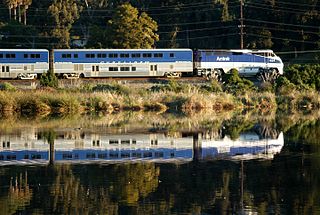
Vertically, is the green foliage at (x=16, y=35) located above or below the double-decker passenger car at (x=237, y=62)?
above

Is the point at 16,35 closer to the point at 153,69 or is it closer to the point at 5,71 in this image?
the point at 5,71

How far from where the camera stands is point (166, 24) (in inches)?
3196

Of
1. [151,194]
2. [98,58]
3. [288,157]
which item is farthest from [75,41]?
[151,194]

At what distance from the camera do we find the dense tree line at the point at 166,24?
66625mm

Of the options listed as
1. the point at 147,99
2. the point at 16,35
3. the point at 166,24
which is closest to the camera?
the point at 147,99

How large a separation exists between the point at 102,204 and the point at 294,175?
562cm

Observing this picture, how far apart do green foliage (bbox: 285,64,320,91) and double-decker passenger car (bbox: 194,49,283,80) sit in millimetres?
2628

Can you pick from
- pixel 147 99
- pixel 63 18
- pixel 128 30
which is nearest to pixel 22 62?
pixel 128 30

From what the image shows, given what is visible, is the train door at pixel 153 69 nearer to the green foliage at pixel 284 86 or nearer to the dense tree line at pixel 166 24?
the dense tree line at pixel 166 24

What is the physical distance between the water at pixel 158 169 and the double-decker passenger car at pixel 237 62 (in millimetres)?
26355

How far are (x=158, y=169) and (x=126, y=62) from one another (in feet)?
127

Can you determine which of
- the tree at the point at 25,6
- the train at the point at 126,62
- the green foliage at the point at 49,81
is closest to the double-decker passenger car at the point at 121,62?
the train at the point at 126,62

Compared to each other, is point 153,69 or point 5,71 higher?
point 153,69

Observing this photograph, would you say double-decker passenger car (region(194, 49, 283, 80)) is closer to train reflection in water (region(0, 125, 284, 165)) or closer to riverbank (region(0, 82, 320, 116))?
riverbank (region(0, 82, 320, 116))
